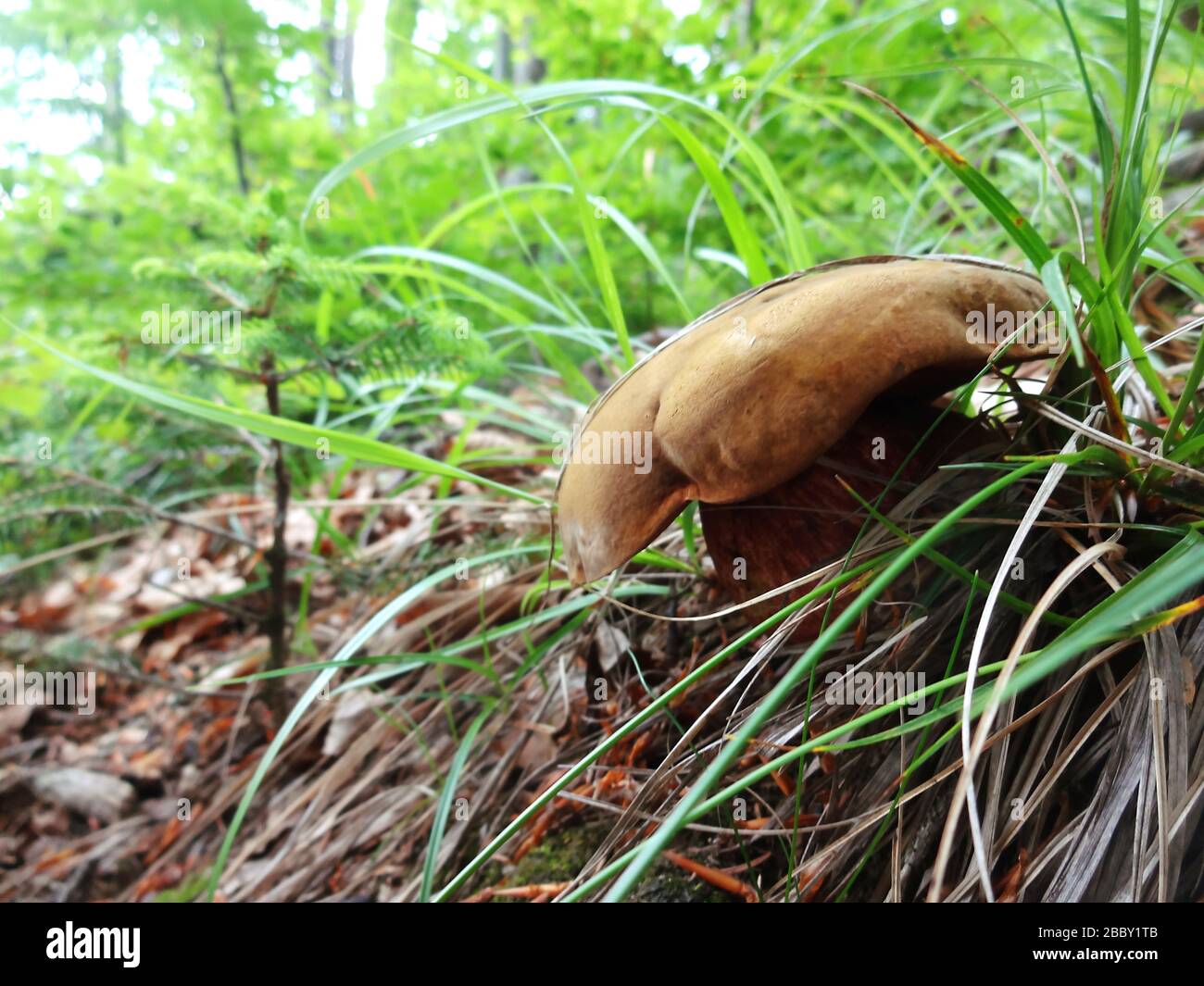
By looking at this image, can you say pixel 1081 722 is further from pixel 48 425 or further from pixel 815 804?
pixel 48 425

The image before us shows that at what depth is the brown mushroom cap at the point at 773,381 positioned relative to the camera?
0.52 metres

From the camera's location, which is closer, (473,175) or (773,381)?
(773,381)

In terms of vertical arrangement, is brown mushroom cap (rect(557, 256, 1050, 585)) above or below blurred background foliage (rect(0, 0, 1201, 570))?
below

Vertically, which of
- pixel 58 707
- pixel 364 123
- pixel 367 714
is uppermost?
pixel 364 123

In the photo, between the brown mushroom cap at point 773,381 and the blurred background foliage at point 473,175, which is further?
the blurred background foliage at point 473,175

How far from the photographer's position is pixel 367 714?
4.10 ft

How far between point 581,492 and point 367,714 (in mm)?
839

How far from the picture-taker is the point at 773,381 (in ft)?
1.73

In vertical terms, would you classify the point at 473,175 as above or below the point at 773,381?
above

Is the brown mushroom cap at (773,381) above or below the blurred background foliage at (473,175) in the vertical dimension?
below

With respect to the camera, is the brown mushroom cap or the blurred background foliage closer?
the brown mushroom cap

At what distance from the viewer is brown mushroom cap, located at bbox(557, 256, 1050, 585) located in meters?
0.52
